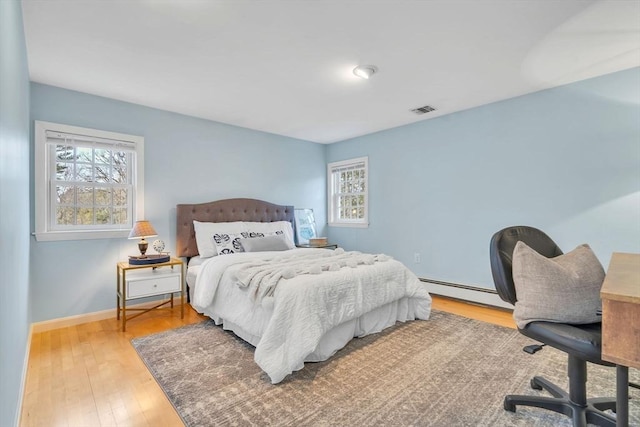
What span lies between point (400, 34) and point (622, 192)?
2513mm

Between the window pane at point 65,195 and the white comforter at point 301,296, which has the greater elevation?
the window pane at point 65,195

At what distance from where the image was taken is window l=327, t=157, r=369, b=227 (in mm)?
4953

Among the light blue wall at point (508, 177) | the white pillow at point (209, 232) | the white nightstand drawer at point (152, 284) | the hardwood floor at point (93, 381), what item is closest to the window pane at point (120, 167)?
the white pillow at point (209, 232)

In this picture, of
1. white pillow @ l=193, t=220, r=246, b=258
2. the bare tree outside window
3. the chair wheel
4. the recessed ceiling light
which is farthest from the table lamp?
the chair wheel

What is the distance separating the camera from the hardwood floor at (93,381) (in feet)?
5.51

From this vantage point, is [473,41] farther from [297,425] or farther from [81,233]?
[81,233]

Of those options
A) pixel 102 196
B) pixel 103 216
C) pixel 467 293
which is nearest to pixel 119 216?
pixel 103 216

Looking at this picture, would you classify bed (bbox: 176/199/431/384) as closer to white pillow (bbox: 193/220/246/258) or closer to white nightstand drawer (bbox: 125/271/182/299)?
white pillow (bbox: 193/220/246/258)

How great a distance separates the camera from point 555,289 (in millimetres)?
1427

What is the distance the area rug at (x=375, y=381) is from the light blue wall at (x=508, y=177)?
1.26m

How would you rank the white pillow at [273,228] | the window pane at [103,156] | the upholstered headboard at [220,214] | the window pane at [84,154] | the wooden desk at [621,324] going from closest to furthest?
the wooden desk at [621,324], the window pane at [84,154], the window pane at [103,156], the upholstered headboard at [220,214], the white pillow at [273,228]

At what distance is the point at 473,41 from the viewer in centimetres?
221

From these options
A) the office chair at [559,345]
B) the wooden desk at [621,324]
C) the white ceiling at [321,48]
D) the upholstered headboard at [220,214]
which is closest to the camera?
the wooden desk at [621,324]

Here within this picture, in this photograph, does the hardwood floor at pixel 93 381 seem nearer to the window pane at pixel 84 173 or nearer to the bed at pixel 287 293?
the bed at pixel 287 293
